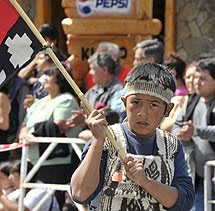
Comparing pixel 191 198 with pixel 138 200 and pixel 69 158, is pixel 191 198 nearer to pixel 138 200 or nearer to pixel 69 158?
pixel 138 200

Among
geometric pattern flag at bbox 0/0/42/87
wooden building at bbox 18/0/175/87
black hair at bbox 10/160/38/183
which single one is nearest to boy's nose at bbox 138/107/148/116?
geometric pattern flag at bbox 0/0/42/87

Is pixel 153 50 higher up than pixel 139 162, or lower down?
higher up

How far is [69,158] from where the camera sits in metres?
7.75

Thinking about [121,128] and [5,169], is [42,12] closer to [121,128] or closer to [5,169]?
[5,169]

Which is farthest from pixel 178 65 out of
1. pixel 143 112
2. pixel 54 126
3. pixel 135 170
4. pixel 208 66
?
pixel 135 170

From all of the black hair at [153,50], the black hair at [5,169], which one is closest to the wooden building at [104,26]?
the black hair at [153,50]

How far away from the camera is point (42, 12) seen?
12992 millimetres

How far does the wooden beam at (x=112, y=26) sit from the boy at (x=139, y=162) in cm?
495

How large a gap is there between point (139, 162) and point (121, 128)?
23cm

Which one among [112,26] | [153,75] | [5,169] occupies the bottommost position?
[5,169]

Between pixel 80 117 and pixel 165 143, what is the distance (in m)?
3.43

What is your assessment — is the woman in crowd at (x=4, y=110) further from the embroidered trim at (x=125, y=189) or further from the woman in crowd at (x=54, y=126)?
the embroidered trim at (x=125, y=189)

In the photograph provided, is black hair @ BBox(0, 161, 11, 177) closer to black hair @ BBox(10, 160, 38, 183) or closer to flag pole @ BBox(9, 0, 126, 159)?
black hair @ BBox(10, 160, 38, 183)

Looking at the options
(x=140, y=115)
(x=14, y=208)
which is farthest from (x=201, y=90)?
(x=140, y=115)
